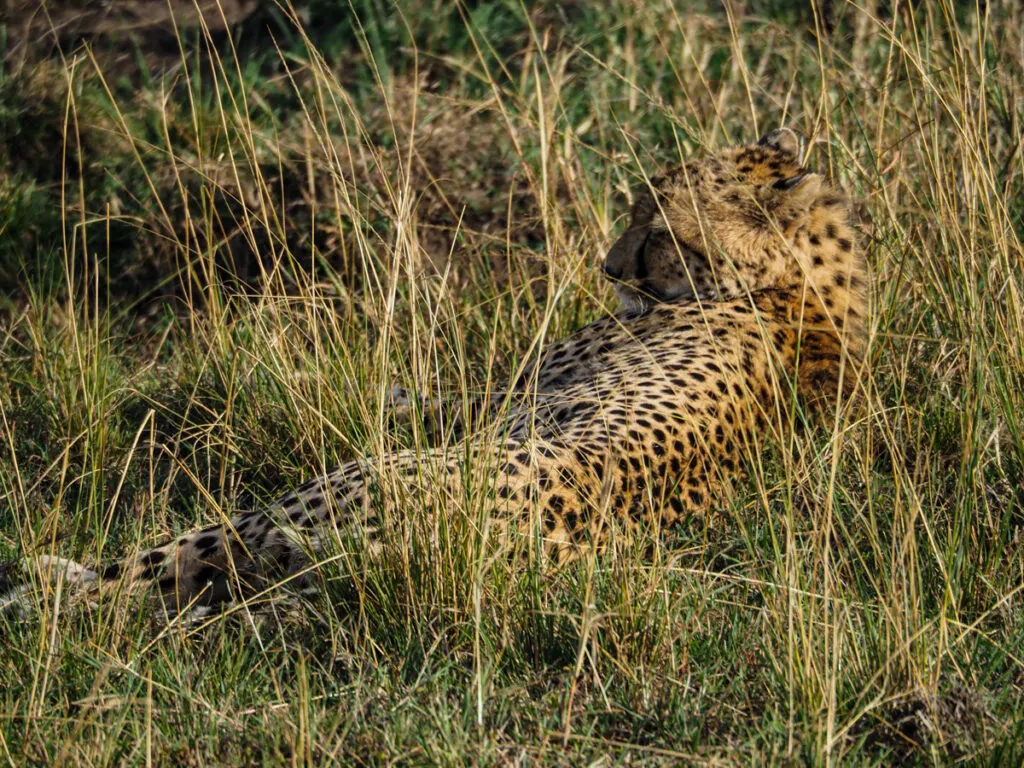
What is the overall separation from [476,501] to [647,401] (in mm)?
565

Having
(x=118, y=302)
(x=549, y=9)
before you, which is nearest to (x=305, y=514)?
(x=118, y=302)

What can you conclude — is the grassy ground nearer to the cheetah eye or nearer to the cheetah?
the cheetah

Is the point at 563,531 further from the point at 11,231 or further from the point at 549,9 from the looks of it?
the point at 549,9

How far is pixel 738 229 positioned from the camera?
3.35 metres

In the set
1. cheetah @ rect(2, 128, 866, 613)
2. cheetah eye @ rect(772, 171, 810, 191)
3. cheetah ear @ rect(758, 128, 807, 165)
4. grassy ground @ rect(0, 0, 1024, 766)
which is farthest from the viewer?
cheetah ear @ rect(758, 128, 807, 165)

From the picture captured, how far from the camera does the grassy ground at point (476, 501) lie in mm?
2129

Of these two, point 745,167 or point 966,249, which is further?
point 745,167

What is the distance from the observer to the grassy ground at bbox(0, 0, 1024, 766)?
6.98ft

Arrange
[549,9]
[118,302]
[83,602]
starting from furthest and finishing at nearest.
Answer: [549,9] → [118,302] → [83,602]

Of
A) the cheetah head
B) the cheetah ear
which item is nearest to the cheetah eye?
the cheetah head

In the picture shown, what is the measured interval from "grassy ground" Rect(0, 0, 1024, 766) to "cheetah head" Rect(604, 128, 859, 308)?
135 millimetres

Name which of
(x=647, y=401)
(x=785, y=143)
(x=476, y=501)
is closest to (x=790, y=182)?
(x=785, y=143)

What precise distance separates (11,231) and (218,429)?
5.43ft

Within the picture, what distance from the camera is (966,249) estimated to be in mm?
3238
